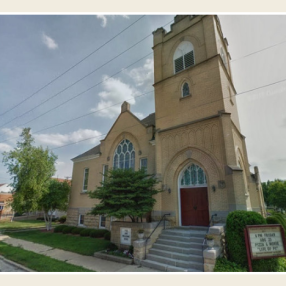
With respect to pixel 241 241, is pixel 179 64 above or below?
above

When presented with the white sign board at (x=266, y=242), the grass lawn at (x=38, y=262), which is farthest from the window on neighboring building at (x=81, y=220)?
the white sign board at (x=266, y=242)

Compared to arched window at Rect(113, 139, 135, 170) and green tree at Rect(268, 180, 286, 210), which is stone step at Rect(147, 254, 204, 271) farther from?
green tree at Rect(268, 180, 286, 210)

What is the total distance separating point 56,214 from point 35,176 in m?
19.9

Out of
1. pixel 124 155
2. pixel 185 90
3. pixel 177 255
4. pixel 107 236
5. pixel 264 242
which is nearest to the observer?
pixel 264 242

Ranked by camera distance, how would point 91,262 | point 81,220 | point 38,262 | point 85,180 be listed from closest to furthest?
point 38,262 < point 91,262 < point 81,220 < point 85,180

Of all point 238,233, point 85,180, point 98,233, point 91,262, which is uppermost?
point 85,180

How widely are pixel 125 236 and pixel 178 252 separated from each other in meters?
3.21

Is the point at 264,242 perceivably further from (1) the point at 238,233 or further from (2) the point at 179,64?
(2) the point at 179,64

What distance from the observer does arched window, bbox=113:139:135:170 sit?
15.8 m

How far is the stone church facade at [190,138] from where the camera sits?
1029 centimetres

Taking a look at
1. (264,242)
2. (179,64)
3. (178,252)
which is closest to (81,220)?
(178,252)

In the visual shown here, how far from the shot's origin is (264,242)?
6297 millimetres

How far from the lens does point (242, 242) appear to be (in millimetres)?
6988

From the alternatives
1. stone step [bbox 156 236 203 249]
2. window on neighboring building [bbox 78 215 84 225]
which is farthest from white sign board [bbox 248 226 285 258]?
window on neighboring building [bbox 78 215 84 225]
